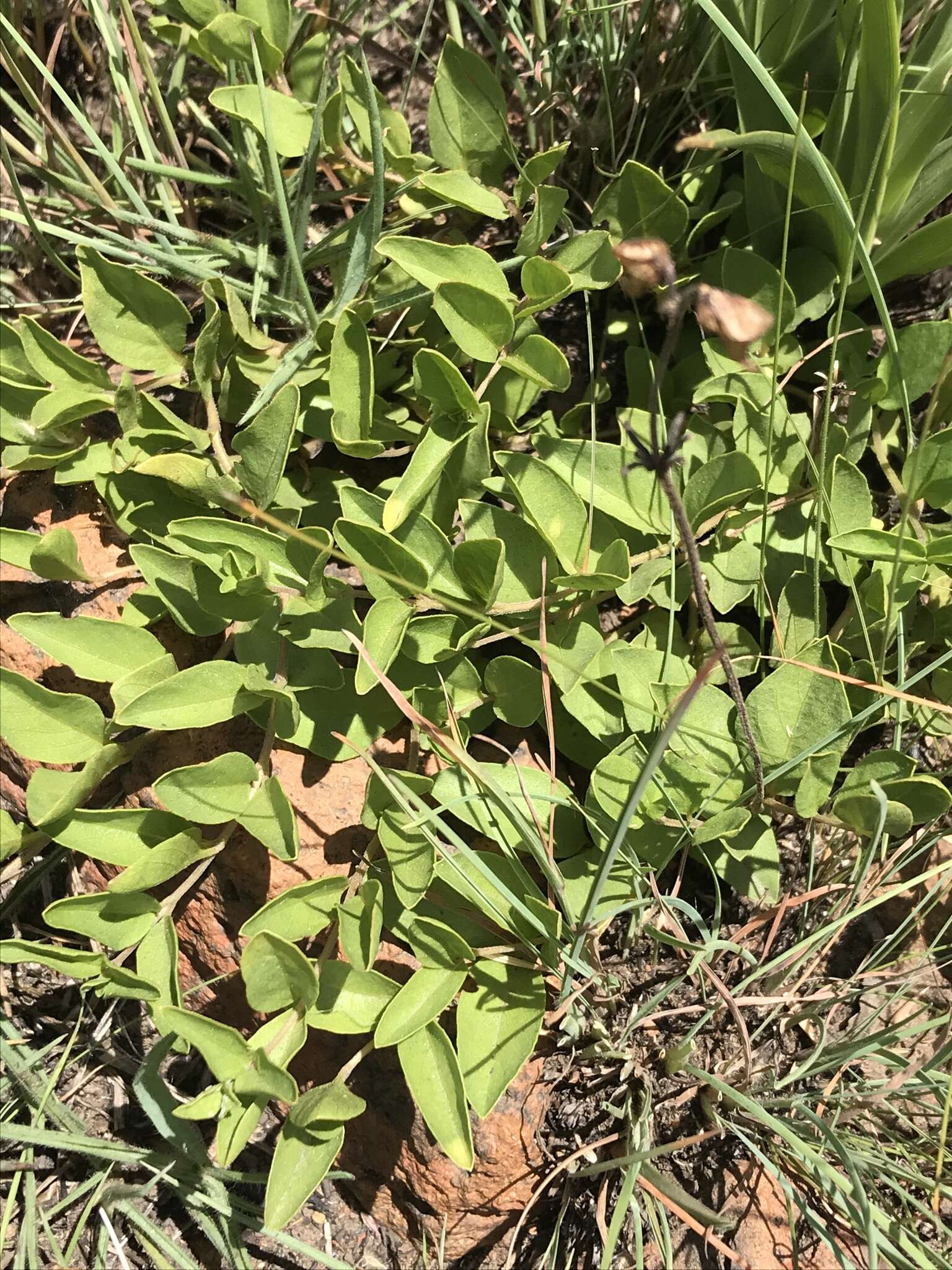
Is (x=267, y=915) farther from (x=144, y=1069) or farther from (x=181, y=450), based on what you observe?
(x=181, y=450)

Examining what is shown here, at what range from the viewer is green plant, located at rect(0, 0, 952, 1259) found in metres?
1.34

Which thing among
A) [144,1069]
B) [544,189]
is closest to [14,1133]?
[144,1069]

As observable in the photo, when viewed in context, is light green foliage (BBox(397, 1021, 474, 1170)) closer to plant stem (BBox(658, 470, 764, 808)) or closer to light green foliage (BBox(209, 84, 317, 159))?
plant stem (BBox(658, 470, 764, 808))

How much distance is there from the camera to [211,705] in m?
1.37

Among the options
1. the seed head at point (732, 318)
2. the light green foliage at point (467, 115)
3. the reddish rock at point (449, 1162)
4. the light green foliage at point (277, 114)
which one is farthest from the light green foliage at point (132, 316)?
the reddish rock at point (449, 1162)

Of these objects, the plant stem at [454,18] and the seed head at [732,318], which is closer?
the seed head at [732,318]

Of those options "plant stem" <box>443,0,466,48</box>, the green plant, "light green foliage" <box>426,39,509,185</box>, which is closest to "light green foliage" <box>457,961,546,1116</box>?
the green plant

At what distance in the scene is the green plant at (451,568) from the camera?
4.39ft

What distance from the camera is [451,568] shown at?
1.39 meters

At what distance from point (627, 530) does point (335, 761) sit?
1.85 ft

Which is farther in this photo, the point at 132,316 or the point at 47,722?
the point at 132,316

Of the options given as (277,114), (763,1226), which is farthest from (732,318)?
(763,1226)

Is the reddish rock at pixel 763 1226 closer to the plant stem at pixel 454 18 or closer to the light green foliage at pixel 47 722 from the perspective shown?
the light green foliage at pixel 47 722

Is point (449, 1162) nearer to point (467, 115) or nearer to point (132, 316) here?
point (132, 316)
